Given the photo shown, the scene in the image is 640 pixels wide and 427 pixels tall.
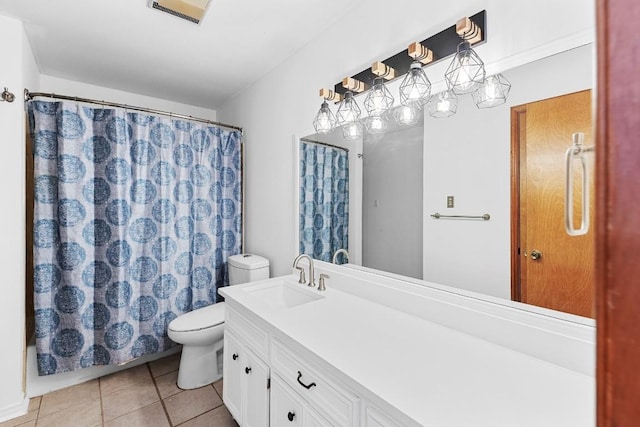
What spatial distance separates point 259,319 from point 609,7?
136 centimetres

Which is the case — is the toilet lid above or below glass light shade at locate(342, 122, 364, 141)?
below

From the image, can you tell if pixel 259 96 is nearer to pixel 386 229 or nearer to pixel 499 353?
pixel 386 229

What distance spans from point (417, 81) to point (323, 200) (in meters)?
0.96

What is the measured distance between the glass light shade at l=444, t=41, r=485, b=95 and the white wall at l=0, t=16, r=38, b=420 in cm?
238

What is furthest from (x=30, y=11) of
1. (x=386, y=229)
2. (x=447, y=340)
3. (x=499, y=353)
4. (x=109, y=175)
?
(x=499, y=353)

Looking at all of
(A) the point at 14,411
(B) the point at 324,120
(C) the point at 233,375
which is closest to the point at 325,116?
(B) the point at 324,120

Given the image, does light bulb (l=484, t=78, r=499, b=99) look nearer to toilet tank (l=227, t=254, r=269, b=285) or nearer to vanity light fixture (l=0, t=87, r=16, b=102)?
toilet tank (l=227, t=254, r=269, b=285)

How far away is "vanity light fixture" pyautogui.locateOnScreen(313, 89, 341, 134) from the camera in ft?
5.73

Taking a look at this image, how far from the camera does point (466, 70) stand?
115 cm

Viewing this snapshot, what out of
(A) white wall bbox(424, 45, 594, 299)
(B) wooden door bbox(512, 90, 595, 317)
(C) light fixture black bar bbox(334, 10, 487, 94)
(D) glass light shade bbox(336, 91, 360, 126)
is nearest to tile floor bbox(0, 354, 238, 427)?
A: (A) white wall bbox(424, 45, 594, 299)

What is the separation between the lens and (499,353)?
1004mm

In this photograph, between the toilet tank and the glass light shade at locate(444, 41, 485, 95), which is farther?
the toilet tank

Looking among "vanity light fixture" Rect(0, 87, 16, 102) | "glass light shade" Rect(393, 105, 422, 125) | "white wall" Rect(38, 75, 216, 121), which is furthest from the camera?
"white wall" Rect(38, 75, 216, 121)

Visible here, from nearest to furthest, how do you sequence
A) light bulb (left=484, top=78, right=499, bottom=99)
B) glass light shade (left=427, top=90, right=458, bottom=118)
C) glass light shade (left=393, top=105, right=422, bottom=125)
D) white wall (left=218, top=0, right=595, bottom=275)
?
white wall (left=218, top=0, right=595, bottom=275) < light bulb (left=484, top=78, right=499, bottom=99) < glass light shade (left=427, top=90, right=458, bottom=118) < glass light shade (left=393, top=105, right=422, bottom=125)
